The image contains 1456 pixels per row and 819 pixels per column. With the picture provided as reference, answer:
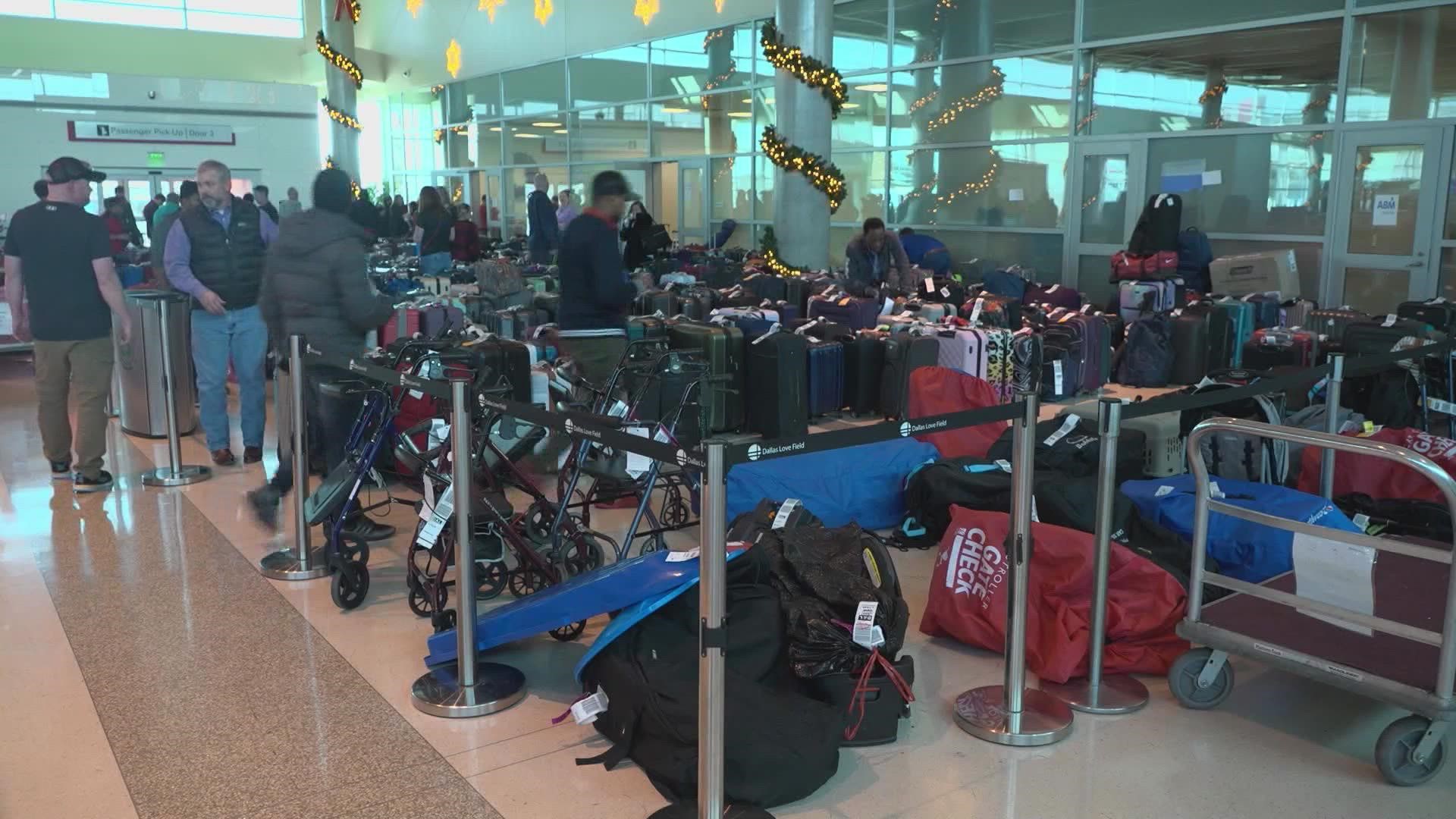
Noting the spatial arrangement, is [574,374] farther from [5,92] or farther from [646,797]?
[5,92]

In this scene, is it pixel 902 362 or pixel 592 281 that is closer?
pixel 592 281

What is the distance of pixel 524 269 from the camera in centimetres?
1199

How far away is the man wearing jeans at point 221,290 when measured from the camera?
21.7 feet

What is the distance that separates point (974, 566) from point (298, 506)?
292 cm

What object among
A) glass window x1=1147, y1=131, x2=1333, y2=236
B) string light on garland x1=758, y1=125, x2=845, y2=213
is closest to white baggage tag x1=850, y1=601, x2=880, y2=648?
glass window x1=1147, y1=131, x2=1333, y2=236

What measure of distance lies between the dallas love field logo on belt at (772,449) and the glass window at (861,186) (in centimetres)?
1354

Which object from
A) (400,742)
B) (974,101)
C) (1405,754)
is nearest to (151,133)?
(974,101)

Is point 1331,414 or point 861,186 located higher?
point 861,186

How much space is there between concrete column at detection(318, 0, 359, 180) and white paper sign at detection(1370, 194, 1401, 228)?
58.8 ft

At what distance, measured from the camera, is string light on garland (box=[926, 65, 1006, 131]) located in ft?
47.6

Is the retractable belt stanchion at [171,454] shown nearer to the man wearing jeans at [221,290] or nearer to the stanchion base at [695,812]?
the man wearing jeans at [221,290]

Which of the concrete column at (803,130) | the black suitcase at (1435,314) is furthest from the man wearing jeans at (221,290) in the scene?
the concrete column at (803,130)

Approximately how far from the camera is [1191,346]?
991cm

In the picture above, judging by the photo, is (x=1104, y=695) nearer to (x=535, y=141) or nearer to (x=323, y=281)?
(x=323, y=281)
